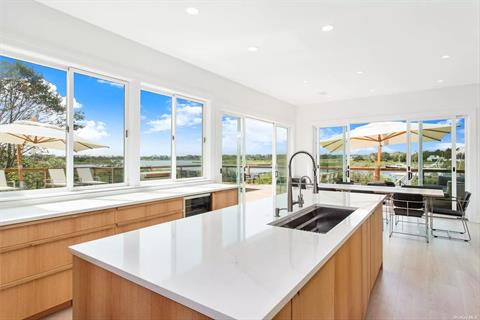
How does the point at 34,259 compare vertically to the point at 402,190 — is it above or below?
below

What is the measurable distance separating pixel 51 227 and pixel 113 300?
4.82ft

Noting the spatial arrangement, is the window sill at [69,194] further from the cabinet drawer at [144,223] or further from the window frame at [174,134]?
the cabinet drawer at [144,223]

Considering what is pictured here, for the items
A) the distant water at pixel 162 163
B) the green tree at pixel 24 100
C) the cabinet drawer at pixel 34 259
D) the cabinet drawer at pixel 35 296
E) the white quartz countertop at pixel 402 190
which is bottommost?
the cabinet drawer at pixel 35 296

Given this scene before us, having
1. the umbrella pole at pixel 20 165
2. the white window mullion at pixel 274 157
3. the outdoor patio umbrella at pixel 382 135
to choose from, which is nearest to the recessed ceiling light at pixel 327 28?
the umbrella pole at pixel 20 165

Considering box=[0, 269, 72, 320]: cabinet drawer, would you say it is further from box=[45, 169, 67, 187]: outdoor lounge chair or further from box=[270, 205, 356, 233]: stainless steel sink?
box=[270, 205, 356, 233]: stainless steel sink

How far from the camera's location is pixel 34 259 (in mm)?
1987

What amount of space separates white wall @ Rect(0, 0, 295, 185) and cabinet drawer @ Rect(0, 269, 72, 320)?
169 cm

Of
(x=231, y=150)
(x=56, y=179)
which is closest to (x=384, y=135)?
(x=231, y=150)

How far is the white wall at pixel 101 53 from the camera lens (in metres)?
2.38

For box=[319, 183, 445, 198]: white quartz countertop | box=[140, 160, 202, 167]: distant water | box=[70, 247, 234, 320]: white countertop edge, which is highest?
box=[140, 160, 202, 167]: distant water

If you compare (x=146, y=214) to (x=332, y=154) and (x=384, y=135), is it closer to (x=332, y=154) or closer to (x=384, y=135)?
(x=332, y=154)

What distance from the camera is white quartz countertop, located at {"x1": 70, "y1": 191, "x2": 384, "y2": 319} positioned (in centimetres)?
76

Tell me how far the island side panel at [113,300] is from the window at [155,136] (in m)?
2.53

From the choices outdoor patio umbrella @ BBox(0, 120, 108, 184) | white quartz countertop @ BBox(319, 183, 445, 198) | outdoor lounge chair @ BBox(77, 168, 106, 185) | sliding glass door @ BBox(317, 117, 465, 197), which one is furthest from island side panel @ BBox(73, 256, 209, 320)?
sliding glass door @ BBox(317, 117, 465, 197)
